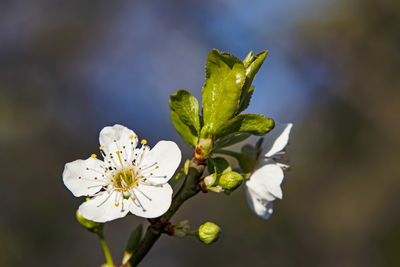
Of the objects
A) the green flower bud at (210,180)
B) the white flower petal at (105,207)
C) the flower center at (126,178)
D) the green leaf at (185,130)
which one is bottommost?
the white flower petal at (105,207)

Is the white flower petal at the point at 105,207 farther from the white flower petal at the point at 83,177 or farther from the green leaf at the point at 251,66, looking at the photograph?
the green leaf at the point at 251,66

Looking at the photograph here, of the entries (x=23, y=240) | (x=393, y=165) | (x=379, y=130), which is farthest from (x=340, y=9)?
(x=23, y=240)

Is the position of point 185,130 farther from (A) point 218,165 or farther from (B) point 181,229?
(B) point 181,229

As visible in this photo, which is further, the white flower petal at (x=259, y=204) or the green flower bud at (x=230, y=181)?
the white flower petal at (x=259, y=204)

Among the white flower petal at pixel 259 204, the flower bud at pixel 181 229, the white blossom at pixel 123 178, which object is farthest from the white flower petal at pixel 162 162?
the white flower petal at pixel 259 204

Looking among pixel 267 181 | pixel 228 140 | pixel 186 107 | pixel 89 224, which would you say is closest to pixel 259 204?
pixel 267 181

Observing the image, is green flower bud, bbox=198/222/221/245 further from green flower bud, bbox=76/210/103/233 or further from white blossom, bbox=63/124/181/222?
green flower bud, bbox=76/210/103/233

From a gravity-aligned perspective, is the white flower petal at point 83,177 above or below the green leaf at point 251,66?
below
